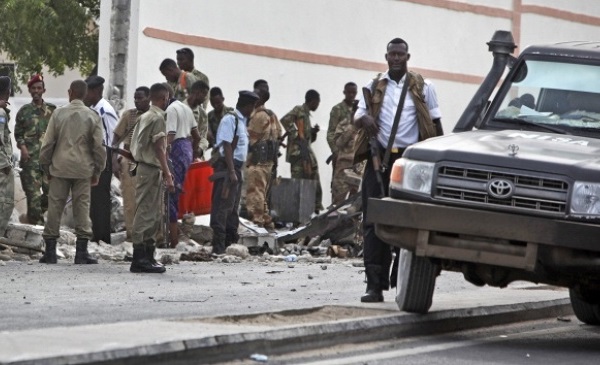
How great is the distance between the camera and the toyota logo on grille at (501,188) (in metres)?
10.1

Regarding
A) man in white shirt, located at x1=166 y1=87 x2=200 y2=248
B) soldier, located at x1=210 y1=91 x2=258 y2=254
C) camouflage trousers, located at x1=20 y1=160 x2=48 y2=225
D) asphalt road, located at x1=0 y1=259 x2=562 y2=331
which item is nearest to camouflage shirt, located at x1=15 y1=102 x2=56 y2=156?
camouflage trousers, located at x1=20 y1=160 x2=48 y2=225

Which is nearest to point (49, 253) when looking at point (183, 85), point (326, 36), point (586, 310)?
point (183, 85)

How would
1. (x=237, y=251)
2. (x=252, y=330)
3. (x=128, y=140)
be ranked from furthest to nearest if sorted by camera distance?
(x=237, y=251), (x=128, y=140), (x=252, y=330)

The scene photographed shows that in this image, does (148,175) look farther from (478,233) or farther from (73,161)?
(478,233)

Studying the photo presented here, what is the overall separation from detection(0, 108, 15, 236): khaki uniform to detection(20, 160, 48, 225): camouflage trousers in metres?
2.83

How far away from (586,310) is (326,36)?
15.4m

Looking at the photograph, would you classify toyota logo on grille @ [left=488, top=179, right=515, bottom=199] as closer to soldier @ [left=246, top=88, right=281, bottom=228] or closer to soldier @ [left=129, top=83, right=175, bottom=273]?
soldier @ [left=129, top=83, right=175, bottom=273]

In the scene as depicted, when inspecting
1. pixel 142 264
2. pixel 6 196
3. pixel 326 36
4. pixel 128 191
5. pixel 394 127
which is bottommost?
pixel 142 264

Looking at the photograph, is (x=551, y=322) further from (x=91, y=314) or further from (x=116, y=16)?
(x=116, y=16)

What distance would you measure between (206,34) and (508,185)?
1478cm

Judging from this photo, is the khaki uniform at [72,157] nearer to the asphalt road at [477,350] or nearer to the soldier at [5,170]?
the soldier at [5,170]

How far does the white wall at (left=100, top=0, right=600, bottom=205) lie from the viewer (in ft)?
77.6

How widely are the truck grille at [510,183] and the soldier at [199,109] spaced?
839 cm

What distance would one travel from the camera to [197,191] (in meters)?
19.1
